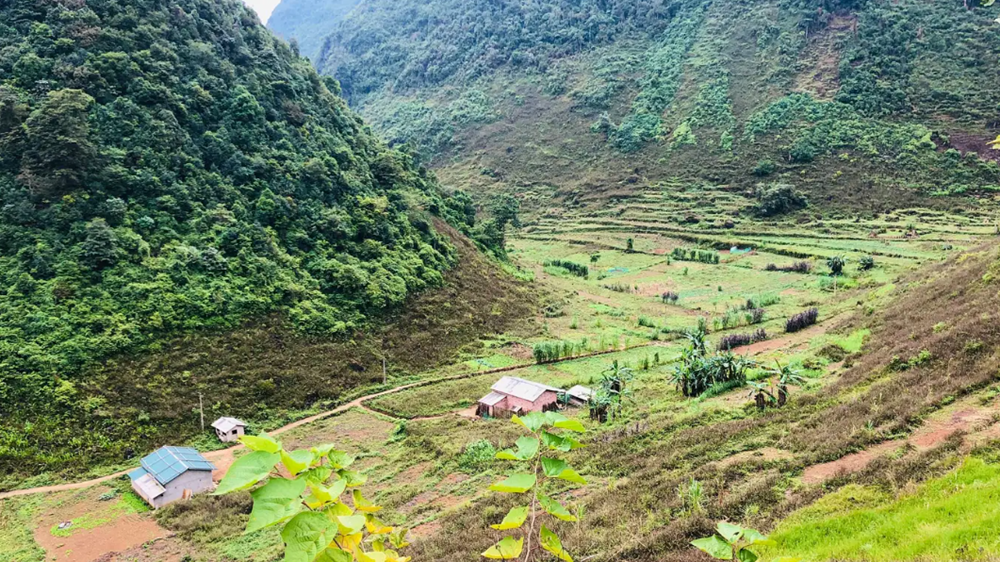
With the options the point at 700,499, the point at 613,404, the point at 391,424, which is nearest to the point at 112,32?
the point at 391,424

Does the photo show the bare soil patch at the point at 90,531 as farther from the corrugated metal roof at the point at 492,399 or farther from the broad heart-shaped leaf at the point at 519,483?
the broad heart-shaped leaf at the point at 519,483

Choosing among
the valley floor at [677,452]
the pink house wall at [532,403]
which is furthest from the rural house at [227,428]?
the pink house wall at [532,403]

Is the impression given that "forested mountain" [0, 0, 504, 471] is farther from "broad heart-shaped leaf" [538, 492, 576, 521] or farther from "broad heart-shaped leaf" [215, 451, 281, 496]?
"broad heart-shaped leaf" [215, 451, 281, 496]

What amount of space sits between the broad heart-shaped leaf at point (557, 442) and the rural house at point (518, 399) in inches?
962

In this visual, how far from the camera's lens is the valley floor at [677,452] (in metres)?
8.88

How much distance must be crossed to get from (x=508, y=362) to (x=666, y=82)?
9788 cm

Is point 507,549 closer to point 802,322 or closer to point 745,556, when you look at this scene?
point 745,556

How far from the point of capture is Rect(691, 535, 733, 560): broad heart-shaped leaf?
279 cm

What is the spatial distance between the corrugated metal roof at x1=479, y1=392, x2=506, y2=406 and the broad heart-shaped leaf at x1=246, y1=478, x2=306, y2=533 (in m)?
26.4

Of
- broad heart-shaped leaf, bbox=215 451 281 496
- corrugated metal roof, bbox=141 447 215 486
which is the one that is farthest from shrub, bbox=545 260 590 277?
broad heart-shaped leaf, bbox=215 451 281 496

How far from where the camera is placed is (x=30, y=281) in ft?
91.3

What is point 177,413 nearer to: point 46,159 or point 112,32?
point 46,159

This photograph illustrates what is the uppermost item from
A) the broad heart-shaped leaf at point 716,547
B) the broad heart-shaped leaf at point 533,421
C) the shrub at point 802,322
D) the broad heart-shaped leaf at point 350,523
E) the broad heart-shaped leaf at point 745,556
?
the broad heart-shaped leaf at point 533,421

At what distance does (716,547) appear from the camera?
289 cm
